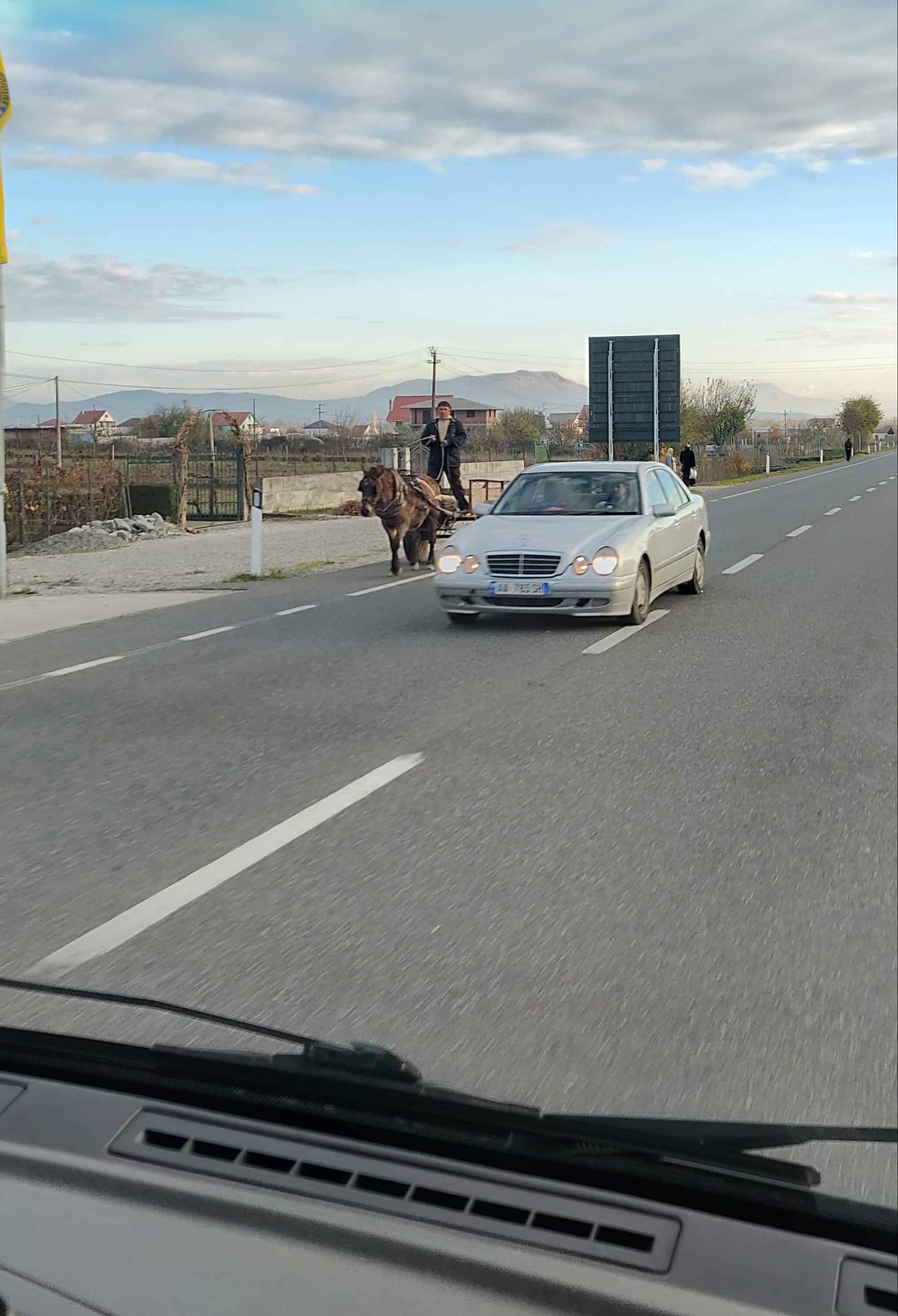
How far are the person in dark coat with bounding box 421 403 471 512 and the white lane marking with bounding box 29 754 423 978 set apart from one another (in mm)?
13086

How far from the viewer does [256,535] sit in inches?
749

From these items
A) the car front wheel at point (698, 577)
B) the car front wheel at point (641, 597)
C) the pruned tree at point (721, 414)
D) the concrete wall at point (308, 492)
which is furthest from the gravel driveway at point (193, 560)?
the pruned tree at point (721, 414)

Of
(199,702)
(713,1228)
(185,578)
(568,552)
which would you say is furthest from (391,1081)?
(185,578)

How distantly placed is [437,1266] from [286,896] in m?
3.38

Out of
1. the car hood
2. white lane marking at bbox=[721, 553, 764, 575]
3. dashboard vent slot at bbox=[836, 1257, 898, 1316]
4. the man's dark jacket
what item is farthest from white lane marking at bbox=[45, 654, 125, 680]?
dashboard vent slot at bbox=[836, 1257, 898, 1316]

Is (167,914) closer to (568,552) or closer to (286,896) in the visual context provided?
(286,896)

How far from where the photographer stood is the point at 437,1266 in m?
1.71

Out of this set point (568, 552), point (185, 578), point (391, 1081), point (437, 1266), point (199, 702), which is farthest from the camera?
point (185, 578)

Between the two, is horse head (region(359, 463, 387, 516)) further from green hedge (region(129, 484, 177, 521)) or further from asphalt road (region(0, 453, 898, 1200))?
green hedge (region(129, 484, 177, 521))

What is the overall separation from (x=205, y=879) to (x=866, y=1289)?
3.90m

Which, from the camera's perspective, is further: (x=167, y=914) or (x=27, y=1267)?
(x=167, y=914)

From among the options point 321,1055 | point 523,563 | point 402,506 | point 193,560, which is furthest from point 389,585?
point 321,1055

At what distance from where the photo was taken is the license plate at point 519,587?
12.4 metres

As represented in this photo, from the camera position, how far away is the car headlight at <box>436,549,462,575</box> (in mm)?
12625
